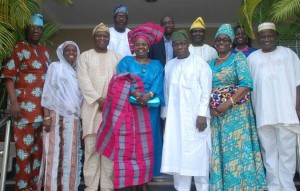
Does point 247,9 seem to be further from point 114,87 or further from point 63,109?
point 63,109

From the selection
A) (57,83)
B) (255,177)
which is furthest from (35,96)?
(255,177)

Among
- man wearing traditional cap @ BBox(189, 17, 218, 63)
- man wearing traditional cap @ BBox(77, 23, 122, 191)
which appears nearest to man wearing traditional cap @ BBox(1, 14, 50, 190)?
man wearing traditional cap @ BBox(77, 23, 122, 191)

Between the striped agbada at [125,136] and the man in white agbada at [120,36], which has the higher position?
the man in white agbada at [120,36]

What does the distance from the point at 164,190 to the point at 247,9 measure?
101 inches

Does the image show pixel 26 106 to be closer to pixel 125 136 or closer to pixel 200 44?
pixel 125 136

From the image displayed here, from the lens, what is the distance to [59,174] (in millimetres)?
4625

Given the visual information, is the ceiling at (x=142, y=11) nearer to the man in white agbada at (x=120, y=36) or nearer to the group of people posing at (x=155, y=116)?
the man in white agbada at (x=120, y=36)

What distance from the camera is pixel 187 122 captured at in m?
4.50

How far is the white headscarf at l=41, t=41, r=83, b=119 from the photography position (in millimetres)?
4723

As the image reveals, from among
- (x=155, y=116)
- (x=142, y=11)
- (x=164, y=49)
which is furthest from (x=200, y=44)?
(x=142, y=11)

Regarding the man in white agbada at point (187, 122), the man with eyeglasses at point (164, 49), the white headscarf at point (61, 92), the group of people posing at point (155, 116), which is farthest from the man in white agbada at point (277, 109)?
the white headscarf at point (61, 92)

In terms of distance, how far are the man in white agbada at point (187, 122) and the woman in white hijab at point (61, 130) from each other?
42.3 inches

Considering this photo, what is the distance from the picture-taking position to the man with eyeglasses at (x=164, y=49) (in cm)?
550

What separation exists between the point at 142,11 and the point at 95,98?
4.59 m
